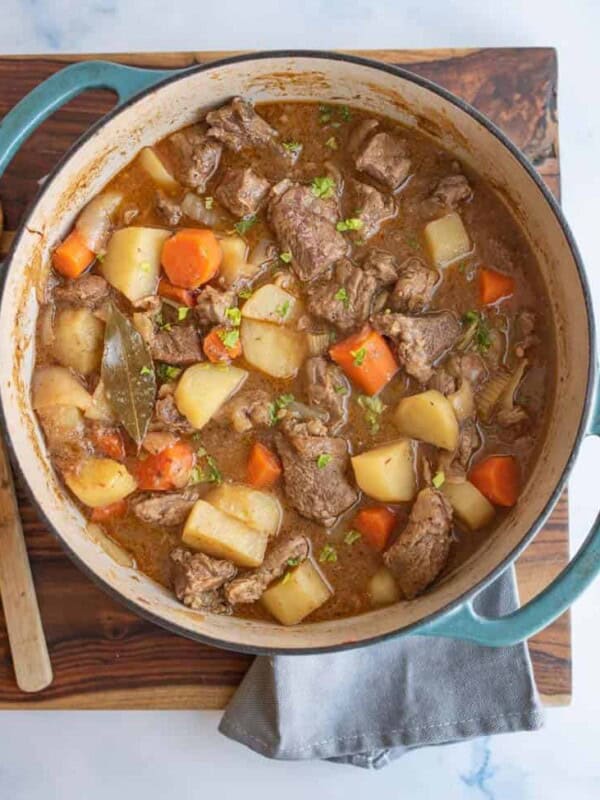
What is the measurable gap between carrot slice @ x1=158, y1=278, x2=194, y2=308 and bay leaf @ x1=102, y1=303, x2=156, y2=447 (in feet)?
0.56

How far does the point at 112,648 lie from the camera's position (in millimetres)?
3428

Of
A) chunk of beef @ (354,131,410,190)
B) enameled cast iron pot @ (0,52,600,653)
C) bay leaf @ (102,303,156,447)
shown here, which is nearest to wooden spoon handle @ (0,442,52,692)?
enameled cast iron pot @ (0,52,600,653)

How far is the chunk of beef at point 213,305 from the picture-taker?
322 cm

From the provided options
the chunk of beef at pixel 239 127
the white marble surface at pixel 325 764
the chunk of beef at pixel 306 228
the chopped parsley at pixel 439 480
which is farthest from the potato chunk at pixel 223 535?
the chunk of beef at pixel 239 127

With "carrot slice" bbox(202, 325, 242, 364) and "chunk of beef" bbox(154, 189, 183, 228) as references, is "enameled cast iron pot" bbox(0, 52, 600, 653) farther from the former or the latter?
"carrot slice" bbox(202, 325, 242, 364)

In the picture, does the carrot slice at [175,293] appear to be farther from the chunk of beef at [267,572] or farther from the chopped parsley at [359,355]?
the chunk of beef at [267,572]

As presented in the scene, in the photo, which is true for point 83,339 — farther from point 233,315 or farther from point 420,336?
point 420,336

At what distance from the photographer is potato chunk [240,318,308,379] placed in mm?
3281

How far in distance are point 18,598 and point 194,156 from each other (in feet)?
5.13

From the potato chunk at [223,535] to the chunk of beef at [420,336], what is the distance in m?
0.73

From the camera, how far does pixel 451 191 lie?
3.26m

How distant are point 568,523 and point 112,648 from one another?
1.59m

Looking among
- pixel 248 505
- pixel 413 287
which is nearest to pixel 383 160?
pixel 413 287

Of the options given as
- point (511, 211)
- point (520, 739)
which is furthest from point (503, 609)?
point (511, 211)
